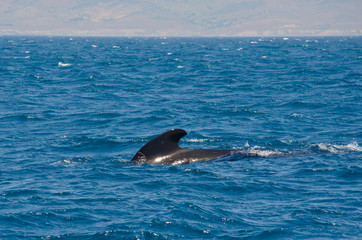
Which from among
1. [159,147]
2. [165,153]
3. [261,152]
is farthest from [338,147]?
[159,147]

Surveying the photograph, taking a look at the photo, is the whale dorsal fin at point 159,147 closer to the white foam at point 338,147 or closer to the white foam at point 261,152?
the white foam at point 261,152

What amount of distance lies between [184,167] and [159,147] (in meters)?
1.17

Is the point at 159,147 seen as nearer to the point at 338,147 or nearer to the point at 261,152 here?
the point at 261,152

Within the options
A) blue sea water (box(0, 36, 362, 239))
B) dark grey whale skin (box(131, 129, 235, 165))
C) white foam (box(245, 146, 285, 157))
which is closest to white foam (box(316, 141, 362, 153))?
blue sea water (box(0, 36, 362, 239))

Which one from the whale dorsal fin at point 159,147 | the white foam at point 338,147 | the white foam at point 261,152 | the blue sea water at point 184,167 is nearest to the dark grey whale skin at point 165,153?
the whale dorsal fin at point 159,147

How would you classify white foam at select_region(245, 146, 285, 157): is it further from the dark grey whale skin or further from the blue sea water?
the dark grey whale skin

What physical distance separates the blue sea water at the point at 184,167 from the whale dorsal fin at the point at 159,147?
57 centimetres

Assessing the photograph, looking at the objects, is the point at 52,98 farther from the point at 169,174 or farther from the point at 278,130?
the point at 169,174

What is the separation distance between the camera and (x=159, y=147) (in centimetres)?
1914

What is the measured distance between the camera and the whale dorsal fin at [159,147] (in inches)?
745

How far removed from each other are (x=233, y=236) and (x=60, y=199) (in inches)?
203

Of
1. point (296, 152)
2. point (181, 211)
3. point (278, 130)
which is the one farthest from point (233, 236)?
point (278, 130)

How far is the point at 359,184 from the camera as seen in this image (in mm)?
16688

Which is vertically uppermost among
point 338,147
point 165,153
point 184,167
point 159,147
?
point 159,147
